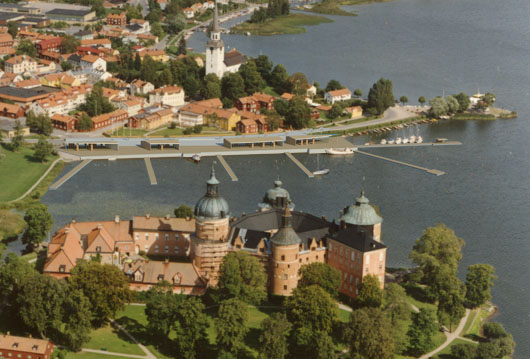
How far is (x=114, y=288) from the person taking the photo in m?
77.0

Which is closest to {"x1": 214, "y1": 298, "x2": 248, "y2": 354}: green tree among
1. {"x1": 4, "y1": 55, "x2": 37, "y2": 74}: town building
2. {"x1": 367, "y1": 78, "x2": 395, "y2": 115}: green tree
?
{"x1": 367, "y1": 78, "x2": 395, "y2": 115}: green tree

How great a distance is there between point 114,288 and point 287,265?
16.2 meters

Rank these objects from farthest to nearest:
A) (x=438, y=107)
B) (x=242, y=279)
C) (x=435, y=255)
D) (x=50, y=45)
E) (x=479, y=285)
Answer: (x=50, y=45) → (x=438, y=107) → (x=435, y=255) → (x=479, y=285) → (x=242, y=279)

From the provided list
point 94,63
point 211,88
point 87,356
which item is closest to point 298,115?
point 211,88

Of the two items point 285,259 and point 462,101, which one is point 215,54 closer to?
point 462,101

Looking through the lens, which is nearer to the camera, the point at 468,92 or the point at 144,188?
the point at 144,188

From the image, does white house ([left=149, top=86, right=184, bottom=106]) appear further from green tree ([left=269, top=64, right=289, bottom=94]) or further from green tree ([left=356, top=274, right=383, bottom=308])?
green tree ([left=356, top=274, right=383, bottom=308])

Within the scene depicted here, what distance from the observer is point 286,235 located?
270 feet

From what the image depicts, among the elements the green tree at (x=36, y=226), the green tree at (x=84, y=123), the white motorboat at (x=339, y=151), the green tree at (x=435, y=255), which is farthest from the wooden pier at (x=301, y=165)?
the green tree at (x=36, y=226)

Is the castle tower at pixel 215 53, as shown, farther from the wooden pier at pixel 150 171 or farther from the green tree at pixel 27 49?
the wooden pier at pixel 150 171

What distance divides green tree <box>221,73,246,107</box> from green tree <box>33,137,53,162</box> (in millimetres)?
41817

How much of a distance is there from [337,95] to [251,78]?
640 inches

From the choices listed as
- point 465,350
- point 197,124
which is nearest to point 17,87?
point 197,124

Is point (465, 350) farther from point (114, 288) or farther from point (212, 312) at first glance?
point (114, 288)
